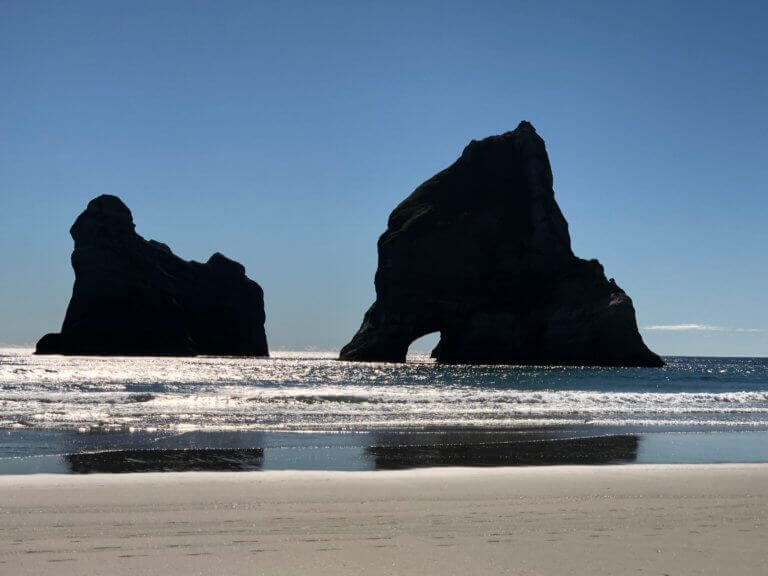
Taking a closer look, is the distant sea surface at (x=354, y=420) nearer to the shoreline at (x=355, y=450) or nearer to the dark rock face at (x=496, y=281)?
the shoreline at (x=355, y=450)

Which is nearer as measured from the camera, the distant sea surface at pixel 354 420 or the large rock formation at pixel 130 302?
the distant sea surface at pixel 354 420

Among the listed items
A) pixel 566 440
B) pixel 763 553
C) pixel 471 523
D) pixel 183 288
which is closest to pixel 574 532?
pixel 471 523

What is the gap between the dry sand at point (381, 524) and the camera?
24.7 ft

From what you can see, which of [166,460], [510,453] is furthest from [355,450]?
[166,460]

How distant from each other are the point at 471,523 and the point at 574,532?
1.23m

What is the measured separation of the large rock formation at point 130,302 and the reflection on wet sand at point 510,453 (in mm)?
134186

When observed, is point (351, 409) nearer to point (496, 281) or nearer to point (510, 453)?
point (510, 453)

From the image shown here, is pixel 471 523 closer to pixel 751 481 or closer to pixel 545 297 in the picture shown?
pixel 751 481

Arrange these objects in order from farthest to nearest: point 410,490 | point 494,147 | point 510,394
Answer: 1. point 494,147
2. point 510,394
3. point 410,490

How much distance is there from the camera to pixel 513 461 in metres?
17.0

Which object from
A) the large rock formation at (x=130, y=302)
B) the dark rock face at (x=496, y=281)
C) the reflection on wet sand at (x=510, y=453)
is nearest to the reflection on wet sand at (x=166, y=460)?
the reflection on wet sand at (x=510, y=453)

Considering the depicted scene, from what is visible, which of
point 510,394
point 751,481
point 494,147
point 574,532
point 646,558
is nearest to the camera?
point 646,558

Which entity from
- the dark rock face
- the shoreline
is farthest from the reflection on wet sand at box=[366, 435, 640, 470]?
the dark rock face

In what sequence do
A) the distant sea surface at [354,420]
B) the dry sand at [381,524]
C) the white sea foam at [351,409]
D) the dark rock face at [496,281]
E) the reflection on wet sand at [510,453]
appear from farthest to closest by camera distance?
the dark rock face at [496,281] → the white sea foam at [351,409] → the distant sea surface at [354,420] → the reflection on wet sand at [510,453] → the dry sand at [381,524]
